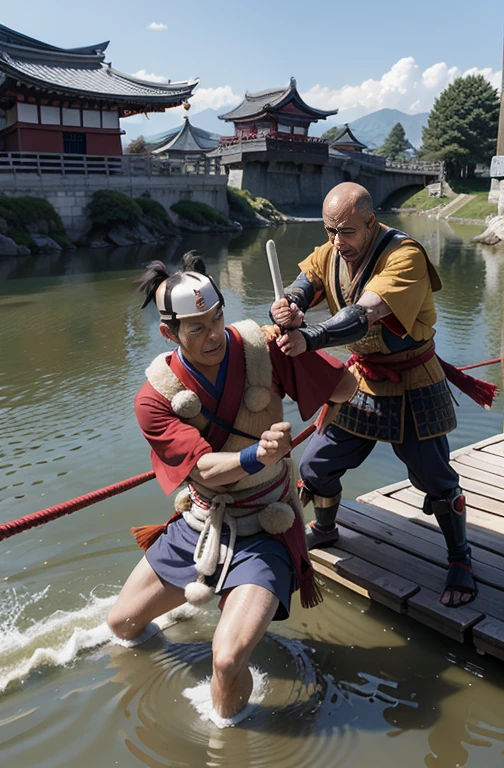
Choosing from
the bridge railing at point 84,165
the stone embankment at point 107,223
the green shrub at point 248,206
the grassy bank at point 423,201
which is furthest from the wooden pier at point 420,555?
the grassy bank at point 423,201

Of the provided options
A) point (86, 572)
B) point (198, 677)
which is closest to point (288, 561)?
point (198, 677)

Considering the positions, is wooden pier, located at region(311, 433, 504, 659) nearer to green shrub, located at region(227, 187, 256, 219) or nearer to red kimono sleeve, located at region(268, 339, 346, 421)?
red kimono sleeve, located at region(268, 339, 346, 421)

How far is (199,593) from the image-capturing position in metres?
2.67

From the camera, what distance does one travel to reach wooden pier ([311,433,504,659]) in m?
3.13

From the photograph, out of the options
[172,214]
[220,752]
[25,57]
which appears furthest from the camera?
[172,214]

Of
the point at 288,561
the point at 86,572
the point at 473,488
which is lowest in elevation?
the point at 86,572

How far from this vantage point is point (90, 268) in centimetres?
1848

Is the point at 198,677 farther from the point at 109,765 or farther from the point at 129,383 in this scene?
the point at 129,383

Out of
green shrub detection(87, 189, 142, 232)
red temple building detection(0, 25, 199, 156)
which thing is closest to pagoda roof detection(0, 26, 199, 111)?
red temple building detection(0, 25, 199, 156)

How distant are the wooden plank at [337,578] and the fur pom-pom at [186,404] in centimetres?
160

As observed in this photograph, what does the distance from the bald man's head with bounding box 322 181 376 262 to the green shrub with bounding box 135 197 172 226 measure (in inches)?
941

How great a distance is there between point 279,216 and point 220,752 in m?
36.9

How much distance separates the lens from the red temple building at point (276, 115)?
42.9 meters

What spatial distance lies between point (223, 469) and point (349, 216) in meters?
1.31
